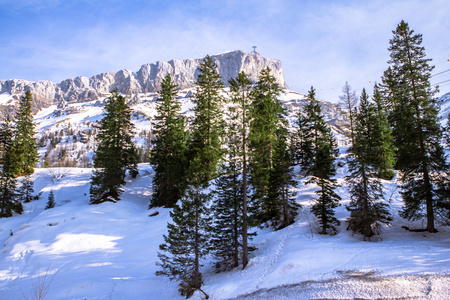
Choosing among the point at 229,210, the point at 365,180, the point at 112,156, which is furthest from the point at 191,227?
the point at 112,156

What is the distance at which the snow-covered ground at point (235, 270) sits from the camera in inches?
405

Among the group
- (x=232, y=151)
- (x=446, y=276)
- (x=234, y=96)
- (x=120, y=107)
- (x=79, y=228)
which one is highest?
(x=120, y=107)

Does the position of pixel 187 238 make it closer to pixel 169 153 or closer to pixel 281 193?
pixel 281 193

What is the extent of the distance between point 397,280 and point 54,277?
20356 mm

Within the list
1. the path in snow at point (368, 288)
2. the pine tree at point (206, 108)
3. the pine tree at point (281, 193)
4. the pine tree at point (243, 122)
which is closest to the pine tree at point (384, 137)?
the pine tree at point (281, 193)

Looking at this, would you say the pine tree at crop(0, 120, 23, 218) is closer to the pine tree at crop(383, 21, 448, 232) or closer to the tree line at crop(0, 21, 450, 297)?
the tree line at crop(0, 21, 450, 297)

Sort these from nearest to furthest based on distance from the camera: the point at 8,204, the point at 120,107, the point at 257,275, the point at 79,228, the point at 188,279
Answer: the point at 257,275 < the point at 188,279 < the point at 79,228 < the point at 8,204 < the point at 120,107

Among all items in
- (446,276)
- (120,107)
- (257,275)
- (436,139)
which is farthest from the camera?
(120,107)

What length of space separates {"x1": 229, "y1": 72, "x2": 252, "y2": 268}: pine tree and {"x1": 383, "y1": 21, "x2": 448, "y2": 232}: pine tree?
11.4m

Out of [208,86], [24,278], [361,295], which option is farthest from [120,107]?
[361,295]

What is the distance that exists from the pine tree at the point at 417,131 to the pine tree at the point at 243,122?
1143 cm

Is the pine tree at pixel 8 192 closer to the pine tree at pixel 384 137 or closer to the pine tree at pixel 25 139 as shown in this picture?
the pine tree at pixel 25 139

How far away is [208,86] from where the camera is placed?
2612 cm

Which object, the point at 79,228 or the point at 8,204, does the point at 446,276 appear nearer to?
the point at 79,228
